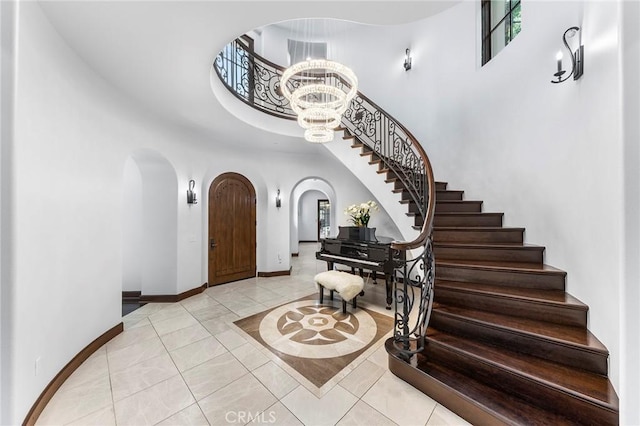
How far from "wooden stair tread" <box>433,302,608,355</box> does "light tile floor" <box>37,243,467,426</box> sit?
2.52 feet

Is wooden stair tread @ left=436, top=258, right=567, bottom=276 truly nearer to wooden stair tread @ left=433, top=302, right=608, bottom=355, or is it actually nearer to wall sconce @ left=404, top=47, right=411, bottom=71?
wooden stair tread @ left=433, top=302, right=608, bottom=355

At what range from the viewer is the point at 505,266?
8.12ft

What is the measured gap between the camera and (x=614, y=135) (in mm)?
1572

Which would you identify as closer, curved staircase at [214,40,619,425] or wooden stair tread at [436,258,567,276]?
curved staircase at [214,40,619,425]

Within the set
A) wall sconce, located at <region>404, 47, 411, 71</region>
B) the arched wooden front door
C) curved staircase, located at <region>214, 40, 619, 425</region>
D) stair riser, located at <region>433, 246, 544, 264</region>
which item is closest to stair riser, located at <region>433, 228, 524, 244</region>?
curved staircase, located at <region>214, 40, 619, 425</region>

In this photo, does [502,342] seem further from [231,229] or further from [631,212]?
[231,229]

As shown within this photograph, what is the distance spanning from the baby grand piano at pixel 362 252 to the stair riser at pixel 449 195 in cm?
114

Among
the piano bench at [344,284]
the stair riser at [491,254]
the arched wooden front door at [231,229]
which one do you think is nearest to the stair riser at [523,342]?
the stair riser at [491,254]

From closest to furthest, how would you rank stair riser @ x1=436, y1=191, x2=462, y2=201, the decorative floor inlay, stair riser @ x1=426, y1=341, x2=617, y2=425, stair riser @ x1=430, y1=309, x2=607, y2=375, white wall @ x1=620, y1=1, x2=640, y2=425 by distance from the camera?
white wall @ x1=620, y1=1, x2=640, y2=425 → stair riser @ x1=426, y1=341, x2=617, y2=425 → stair riser @ x1=430, y1=309, x2=607, y2=375 → the decorative floor inlay → stair riser @ x1=436, y1=191, x2=462, y2=201

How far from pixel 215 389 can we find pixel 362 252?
262cm

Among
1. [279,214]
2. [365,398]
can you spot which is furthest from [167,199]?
[365,398]

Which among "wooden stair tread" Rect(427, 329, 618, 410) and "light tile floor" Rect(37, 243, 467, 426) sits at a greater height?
"wooden stair tread" Rect(427, 329, 618, 410)

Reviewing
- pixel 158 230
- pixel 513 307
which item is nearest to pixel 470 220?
pixel 513 307

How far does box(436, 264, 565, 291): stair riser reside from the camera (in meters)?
2.26
